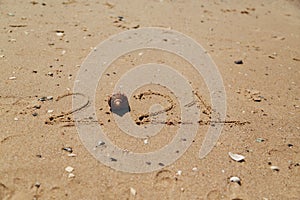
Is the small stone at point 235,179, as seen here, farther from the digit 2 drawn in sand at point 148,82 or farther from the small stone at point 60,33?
the small stone at point 60,33

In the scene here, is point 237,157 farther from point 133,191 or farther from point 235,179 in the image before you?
point 133,191

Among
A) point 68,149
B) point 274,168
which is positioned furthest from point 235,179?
point 68,149

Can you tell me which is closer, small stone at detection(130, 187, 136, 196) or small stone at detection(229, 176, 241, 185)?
small stone at detection(130, 187, 136, 196)

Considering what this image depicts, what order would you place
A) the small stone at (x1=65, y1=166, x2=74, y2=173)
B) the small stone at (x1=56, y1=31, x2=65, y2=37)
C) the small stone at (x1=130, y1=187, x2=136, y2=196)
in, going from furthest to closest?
1. the small stone at (x1=56, y1=31, x2=65, y2=37)
2. the small stone at (x1=65, y1=166, x2=74, y2=173)
3. the small stone at (x1=130, y1=187, x2=136, y2=196)

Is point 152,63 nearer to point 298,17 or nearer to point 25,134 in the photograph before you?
point 25,134

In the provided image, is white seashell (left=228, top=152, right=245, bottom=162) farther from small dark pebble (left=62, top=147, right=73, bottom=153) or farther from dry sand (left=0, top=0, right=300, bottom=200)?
small dark pebble (left=62, top=147, right=73, bottom=153)

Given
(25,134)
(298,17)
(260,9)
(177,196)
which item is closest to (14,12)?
(25,134)

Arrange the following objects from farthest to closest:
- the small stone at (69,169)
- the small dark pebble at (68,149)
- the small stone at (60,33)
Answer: the small stone at (60,33) → the small dark pebble at (68,149) → the small stone at (69,169)

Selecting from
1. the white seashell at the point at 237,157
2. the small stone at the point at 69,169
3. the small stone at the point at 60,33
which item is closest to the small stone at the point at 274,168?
the white seashell at the point at 237,157

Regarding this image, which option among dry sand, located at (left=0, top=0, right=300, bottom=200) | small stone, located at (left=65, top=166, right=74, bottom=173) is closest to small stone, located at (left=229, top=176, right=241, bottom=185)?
dry sand, located at (left=0, top=0, right=300, bottom=200)
